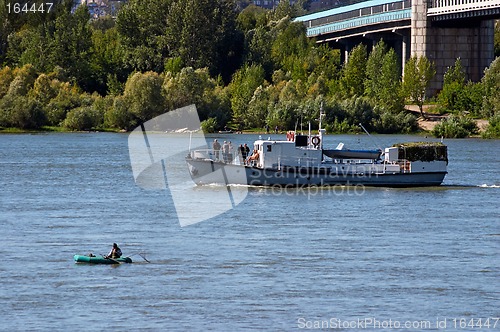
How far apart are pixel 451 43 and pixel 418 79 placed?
18.0 meters

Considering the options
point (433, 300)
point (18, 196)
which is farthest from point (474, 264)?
point (18, 196)

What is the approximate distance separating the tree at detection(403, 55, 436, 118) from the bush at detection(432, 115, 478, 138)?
12871 millimetres

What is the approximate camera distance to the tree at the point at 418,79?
145 metres

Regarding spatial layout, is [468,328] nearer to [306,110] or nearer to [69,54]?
[306,110]

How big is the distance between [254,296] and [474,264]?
9.35 metres

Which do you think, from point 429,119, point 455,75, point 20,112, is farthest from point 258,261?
point 455,75

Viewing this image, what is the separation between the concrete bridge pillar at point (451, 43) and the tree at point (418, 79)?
10.5m

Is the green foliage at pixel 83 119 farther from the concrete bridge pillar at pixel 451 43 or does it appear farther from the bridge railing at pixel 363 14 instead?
the bridge railing at pixel 363 14

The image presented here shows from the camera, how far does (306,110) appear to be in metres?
138

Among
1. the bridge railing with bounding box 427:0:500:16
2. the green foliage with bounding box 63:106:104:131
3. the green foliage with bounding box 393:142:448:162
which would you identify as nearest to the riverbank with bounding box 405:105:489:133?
the bridge railing with bounding box 427:0:500:16

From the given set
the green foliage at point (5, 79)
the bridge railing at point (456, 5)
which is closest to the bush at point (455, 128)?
the bridge railing at point (456, 5)

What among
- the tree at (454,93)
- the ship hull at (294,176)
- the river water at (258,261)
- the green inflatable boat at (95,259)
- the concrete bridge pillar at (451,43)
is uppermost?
the concrete bridge pillar at (451,43)

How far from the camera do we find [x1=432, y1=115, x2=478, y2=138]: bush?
12950 centimetres

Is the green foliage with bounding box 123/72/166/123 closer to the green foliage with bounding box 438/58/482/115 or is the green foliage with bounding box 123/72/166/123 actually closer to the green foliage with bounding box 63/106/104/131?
the green foliage with bounding box 63/106/104/131
